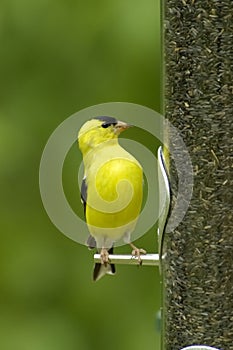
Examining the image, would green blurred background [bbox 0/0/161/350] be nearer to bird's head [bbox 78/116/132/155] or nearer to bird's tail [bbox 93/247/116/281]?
bird's tail [bbox 93/247/116/281]

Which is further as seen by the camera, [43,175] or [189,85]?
[43,175]

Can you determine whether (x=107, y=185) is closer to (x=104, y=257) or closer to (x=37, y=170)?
(x=104, y=257)

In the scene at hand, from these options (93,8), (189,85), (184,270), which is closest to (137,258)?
(184,270)

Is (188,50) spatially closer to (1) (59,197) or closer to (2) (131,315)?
(1) (59,197)

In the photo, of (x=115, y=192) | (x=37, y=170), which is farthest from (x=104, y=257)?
(x=37, y=170)

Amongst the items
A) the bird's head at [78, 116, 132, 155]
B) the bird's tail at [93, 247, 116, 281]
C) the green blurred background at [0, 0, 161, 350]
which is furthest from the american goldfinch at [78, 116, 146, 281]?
the green blurred background at [0, 0, 161, 350]

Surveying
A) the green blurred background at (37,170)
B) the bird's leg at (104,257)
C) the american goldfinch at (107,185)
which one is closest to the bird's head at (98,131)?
the american goldfinch at (107,185)

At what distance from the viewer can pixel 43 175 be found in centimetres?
385

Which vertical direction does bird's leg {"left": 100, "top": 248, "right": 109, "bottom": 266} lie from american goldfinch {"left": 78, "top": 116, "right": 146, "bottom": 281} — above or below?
below

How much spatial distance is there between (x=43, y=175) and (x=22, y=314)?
2.87m

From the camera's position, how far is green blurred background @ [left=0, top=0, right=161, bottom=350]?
20.3 feet

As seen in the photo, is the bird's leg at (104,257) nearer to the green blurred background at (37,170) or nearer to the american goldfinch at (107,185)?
the american goldfinch at (107,185)

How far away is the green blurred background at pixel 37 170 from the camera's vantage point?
6.18m

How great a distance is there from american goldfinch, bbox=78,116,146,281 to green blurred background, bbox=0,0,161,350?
7.27 feet
